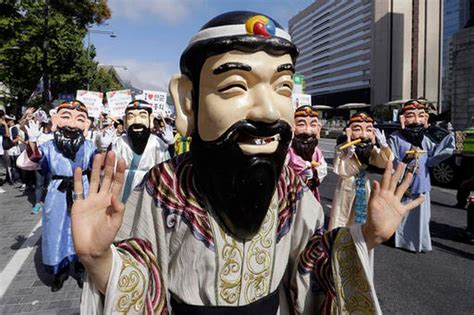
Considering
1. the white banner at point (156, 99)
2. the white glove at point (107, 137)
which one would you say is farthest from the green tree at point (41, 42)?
the white banner at point (156, 99)

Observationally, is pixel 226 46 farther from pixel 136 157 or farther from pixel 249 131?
pixel 136 157

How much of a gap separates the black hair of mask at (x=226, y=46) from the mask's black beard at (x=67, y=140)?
238 centimetres

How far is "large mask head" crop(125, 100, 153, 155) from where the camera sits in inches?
191

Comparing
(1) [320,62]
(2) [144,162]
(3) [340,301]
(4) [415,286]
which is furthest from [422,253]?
(1) [320,62]

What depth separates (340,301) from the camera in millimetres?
1572

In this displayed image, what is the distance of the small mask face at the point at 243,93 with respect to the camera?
1.51 metres

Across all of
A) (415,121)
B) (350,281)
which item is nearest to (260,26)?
(350,281)

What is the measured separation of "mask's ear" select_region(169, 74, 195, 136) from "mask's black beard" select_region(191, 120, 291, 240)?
0.29 ft

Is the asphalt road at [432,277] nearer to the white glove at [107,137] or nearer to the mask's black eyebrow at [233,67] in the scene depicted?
the mask's black eyebrow at [233,67]

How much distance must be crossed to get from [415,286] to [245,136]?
323 cm

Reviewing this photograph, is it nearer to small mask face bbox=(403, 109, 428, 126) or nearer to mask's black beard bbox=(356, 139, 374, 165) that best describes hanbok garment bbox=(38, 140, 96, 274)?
mask's black beard bbox=(356, 139, 374, 165)

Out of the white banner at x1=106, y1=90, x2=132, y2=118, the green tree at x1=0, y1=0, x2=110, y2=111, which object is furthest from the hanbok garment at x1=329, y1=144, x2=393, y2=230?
the green tree at x1=0, y1=0, x2=110, y2=111

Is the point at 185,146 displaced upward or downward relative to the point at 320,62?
downward

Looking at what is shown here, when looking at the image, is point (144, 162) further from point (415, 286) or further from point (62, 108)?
point (415, 286)
